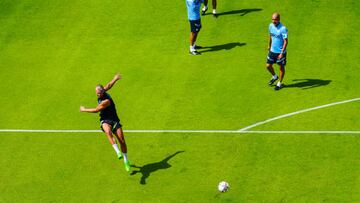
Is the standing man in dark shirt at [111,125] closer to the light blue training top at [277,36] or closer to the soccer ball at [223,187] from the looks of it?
the soccer ball at [223,187]

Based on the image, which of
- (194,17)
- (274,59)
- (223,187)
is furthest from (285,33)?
(223,187)

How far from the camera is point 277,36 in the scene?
841 inches

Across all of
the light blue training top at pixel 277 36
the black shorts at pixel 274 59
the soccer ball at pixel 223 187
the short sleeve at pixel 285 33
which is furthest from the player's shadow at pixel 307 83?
the soccer ball at pixel 223 187

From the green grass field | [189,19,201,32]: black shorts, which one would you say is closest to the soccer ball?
the green grass field

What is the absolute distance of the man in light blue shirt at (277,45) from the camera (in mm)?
21172

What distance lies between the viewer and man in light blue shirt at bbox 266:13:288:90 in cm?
2117

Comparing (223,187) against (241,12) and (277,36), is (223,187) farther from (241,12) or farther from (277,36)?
(241,12)

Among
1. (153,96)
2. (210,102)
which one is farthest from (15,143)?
(210,102)

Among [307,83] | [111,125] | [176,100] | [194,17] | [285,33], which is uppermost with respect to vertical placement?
[285,33]

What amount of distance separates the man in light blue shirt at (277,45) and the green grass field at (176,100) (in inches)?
28.6

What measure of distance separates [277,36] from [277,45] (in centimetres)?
→ 32

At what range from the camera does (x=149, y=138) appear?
2020cm

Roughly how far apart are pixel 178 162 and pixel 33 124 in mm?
5377

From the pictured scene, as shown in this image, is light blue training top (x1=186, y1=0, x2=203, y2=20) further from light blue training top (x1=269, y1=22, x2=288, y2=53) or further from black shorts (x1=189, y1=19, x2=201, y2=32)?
light blue training top (x1=269, y1=22, x2=288, y2=53)
